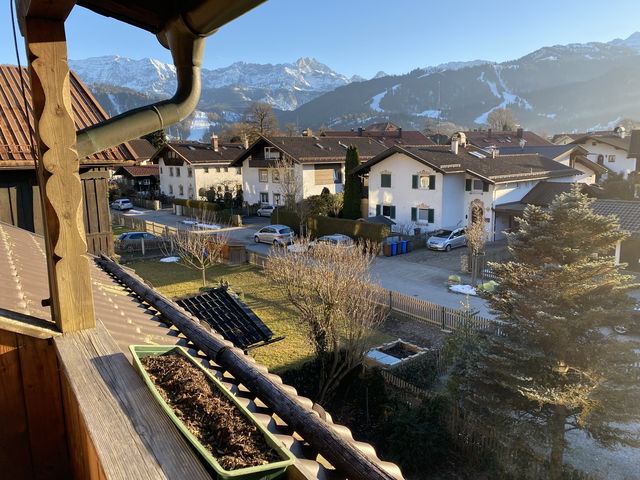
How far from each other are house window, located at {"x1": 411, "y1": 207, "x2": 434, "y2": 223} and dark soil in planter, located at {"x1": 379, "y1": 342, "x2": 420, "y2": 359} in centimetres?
1833

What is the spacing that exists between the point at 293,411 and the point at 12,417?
62.5 inches

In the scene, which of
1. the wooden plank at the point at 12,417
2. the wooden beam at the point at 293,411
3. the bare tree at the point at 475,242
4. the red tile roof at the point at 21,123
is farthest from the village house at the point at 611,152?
the wooden plank at the point at 12,417

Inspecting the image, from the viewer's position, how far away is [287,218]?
121ft

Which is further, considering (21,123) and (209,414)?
(21,123)

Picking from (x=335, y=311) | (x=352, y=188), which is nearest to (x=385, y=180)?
(x=352, y=188)

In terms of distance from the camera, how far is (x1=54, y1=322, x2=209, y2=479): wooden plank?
1.74 m

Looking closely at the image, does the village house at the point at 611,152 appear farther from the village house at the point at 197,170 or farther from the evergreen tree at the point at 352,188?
the village house at the point at 197,170

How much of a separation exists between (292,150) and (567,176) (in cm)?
2198

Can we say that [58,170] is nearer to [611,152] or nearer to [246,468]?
[246,468]

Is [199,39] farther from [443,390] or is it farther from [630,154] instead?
[630,154]

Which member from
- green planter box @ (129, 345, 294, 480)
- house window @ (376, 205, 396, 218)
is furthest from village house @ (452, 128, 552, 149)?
green planter box @ (129, 345, 294, 480)

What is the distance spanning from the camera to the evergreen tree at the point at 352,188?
3719 centimetres

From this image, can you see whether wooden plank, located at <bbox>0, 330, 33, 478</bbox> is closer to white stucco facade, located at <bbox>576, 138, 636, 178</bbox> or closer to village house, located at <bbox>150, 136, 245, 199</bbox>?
village house, located at <bbox>150, 136, 245, 199</bbox>

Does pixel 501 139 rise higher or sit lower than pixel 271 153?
higher
